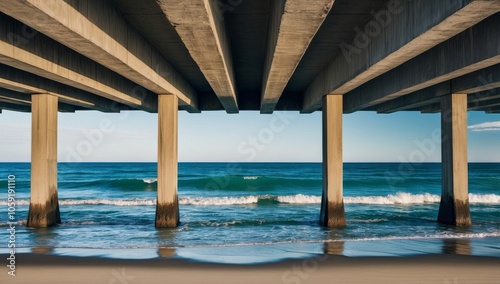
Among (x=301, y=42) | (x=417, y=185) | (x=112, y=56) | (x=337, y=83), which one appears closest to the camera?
(x=301, y=42)

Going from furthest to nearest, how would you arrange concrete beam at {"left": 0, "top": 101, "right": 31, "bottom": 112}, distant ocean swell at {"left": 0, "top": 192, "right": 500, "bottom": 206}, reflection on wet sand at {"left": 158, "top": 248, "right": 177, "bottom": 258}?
distant ocean swell at {"left": 0, "top": 192, "right": 500, "bottom": 206} < concrete beam at {"left": 0, "top": 101, "right": 31, "bottom": 112} < reflection on wet sand at {"left": 158, "top": 248, "right": 177, "bottom": 258}

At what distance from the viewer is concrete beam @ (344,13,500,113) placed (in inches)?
330

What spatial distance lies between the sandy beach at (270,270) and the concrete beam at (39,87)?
5613 mm

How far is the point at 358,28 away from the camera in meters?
9.38

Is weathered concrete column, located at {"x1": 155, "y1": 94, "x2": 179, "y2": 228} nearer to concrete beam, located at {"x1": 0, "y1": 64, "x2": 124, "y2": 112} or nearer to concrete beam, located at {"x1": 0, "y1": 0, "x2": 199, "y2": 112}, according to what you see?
concrete beam, located at {"x1": 0, "y1": 0, "x2": 199, "y2": 112}

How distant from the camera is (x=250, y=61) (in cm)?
1298

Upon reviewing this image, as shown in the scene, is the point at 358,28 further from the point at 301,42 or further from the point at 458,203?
the point at 458,203

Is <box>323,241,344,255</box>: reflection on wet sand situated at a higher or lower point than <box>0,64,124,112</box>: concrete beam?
lower

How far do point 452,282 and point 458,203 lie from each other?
28.2ft

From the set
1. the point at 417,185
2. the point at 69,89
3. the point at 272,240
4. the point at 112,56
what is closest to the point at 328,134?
the point at 272,240

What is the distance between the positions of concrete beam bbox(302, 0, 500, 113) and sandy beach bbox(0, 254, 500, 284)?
439 centimetres

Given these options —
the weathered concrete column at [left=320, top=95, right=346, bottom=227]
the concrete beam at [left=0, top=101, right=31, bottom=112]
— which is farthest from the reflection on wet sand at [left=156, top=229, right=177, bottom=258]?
the concrete beam at [left=0, top=101, right=31, bottom=112]

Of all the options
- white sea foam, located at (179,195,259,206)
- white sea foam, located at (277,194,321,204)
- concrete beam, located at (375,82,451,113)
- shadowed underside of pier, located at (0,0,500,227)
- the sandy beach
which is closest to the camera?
shadowed underside of pier, located at (0,0,500,227)

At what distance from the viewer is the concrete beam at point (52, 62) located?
8.41 metres
